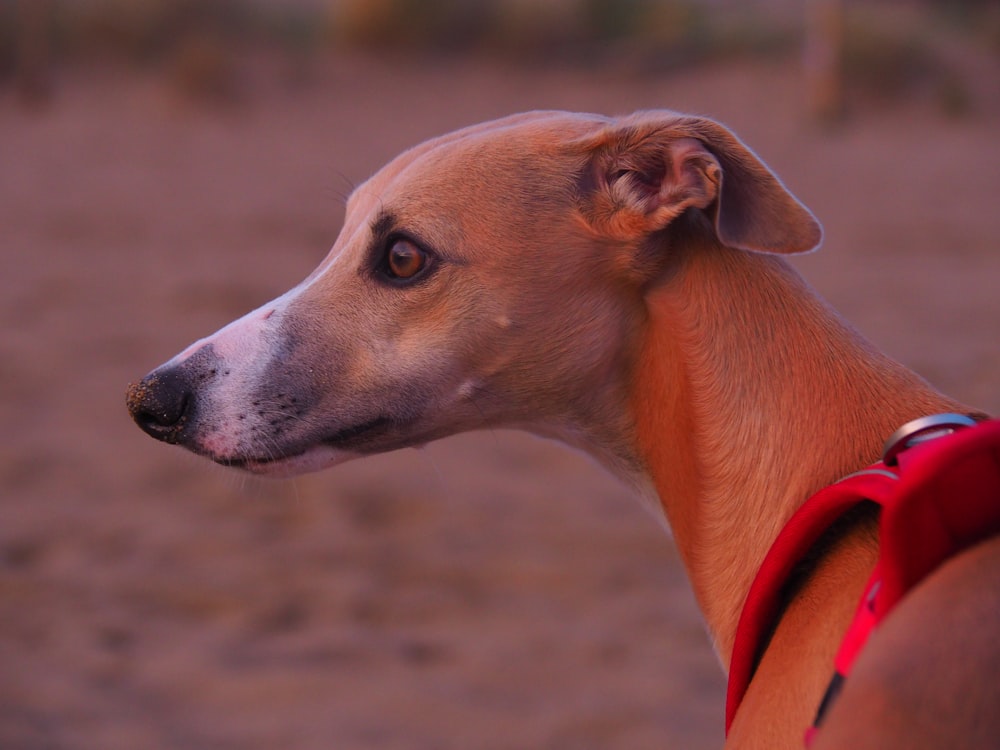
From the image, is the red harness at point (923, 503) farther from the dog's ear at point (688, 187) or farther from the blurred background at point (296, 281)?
the blurred background at point (296, 281)

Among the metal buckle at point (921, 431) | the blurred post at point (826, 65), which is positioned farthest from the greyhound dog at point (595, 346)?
the blurred post at point (826, 65)

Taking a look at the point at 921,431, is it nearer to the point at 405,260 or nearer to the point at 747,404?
the point at 747,404

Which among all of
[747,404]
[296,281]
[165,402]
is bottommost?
[296,281]

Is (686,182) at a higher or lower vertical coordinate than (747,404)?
higher

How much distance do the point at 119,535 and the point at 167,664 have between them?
1210 mm

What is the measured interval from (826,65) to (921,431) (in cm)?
1700

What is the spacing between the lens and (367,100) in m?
16.8

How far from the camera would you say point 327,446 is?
7.77ft

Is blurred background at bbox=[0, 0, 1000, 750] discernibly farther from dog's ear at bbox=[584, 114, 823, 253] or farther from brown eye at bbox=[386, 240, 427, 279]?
dog's ear at bbox=[584, 114, 823, 253]

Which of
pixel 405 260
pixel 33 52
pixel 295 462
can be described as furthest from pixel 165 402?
pixel 33 52

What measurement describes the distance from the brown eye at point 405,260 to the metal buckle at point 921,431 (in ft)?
3.39

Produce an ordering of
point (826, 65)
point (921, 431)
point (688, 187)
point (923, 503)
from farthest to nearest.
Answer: point (826, 65), point (688, 187), point (921, 431), point (923, 503)

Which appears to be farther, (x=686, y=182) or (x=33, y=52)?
(x=33, y=52)

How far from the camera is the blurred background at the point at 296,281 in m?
4.15
